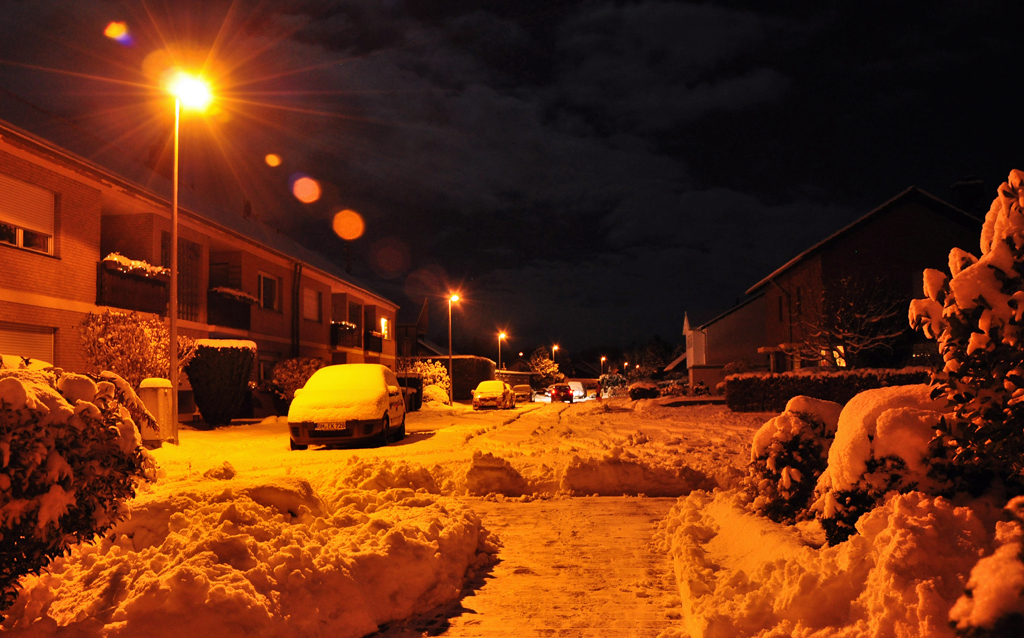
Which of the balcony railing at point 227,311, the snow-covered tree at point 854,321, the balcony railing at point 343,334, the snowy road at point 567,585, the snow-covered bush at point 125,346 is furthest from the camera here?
the balcony railing at point 343,334

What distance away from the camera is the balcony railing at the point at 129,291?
56.7 ft

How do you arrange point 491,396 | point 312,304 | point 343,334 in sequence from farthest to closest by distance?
1. point 343,334
2. point 491,396
3. point 312,304

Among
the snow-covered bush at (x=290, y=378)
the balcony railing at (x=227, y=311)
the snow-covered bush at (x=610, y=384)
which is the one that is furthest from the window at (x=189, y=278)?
the snow-covered bush at (x=610, y=384)

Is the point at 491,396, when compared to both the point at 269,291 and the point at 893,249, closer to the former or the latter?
the point at 269,291

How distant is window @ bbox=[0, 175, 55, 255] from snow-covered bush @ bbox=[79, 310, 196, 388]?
7.18 ft

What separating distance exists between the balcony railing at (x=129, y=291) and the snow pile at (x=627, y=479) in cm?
1476

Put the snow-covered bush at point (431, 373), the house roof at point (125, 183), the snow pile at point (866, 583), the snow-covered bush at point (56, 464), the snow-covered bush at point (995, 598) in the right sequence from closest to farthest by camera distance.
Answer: the snow-covered bush at point (995, 598), the snow pile at point (866, 583), the snow-covered bush at point (56, 464), the house roof at point (125, 183), the snow-covered bush at point (431, 373)

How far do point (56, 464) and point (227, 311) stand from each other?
898 inches

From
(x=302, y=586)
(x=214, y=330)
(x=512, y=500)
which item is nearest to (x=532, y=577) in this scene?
(x=302, y=586)

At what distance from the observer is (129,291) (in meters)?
18.2

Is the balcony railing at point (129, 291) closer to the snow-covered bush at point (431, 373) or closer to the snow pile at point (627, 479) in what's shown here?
the snow pile at point (627, 479)

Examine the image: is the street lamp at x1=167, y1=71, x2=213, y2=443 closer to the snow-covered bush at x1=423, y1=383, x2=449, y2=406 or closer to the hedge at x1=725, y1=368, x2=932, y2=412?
the hedge at x1=725, y1=368, x2=932, y2=412

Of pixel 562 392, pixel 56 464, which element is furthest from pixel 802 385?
pixel 562 392

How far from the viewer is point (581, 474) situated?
816 centimetres
